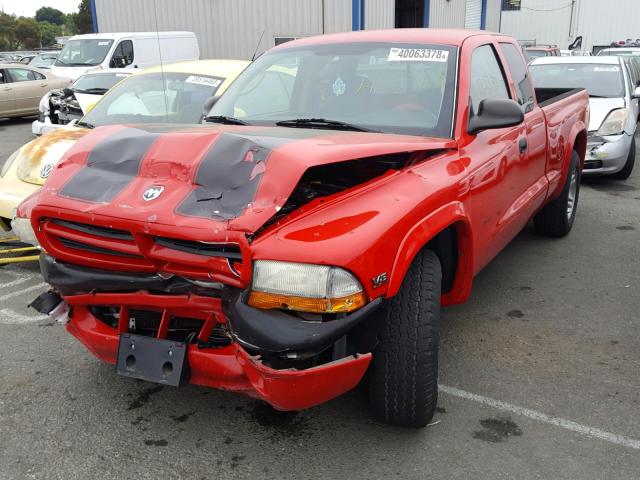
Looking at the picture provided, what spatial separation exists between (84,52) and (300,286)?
1564 cm

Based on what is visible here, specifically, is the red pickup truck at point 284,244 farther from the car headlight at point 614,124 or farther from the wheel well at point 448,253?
the car headlight at point 614,124

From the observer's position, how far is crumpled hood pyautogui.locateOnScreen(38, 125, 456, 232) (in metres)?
2.33

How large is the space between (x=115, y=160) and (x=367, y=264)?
1228 millimetres

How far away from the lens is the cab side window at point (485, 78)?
142 inches

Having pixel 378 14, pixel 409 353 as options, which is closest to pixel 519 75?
pixel 409 353

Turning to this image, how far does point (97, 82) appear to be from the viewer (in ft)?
29.5

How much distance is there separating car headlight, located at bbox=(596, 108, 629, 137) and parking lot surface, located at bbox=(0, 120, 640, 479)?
413cm

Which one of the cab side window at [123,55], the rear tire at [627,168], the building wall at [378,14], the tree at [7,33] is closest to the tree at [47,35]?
the tree at [7,33]

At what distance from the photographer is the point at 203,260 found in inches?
90.5

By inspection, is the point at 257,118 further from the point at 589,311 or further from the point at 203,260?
the point at 589,311

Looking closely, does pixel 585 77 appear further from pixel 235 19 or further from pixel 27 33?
pixel 27 33

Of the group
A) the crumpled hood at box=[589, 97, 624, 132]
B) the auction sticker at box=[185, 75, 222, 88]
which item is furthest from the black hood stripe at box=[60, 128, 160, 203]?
the crumpled hood at box=[589, 97, 624, 132]

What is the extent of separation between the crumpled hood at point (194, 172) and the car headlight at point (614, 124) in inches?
225

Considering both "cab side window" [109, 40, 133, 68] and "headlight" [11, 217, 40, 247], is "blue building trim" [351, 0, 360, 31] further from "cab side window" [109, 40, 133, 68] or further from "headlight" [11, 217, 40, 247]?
"headlight" [11, 217, 40, 247]
